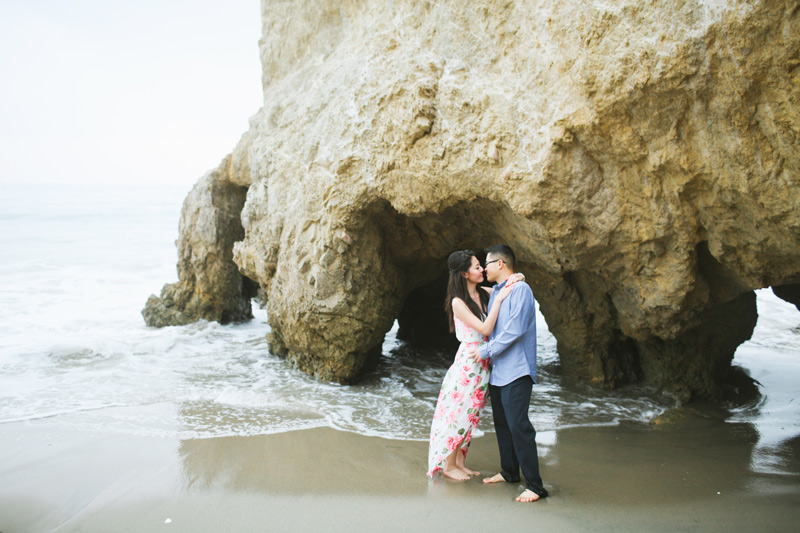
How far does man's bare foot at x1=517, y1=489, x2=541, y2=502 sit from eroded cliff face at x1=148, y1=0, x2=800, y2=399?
224cm

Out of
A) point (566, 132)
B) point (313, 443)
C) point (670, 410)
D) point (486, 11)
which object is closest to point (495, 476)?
point (313, 443)

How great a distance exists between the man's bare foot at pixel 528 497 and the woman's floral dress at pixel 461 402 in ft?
1.93

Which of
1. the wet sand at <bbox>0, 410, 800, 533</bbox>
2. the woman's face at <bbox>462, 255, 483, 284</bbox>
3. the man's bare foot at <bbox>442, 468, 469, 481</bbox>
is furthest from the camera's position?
the woman's face at <bbox>462, 255, 483, 284</bbox>

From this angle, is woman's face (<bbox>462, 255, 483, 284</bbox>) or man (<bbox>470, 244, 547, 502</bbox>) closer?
man (<bbox>470, 244, 547, 502</bbox>)

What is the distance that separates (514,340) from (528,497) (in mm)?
977

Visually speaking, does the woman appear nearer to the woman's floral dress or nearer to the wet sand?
the woman's floral dress

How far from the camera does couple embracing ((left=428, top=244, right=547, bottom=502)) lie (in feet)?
11.7

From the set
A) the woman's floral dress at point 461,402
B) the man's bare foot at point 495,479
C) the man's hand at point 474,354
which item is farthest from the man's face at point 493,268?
the man's bare foot at point 495,479

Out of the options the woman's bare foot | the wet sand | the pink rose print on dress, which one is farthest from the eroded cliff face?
the woman's bare foot

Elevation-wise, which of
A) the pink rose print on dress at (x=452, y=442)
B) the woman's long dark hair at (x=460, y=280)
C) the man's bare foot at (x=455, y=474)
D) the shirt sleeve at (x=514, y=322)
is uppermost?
the woman's long dark hair at (x=460, y=280)

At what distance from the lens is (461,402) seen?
12.9 feet

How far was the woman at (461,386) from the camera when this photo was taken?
12.9ft

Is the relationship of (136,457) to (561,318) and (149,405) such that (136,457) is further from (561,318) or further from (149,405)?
(561,318)

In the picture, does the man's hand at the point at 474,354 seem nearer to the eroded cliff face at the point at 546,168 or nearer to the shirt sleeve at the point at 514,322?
the shirt sleeve at the point at 514,322
